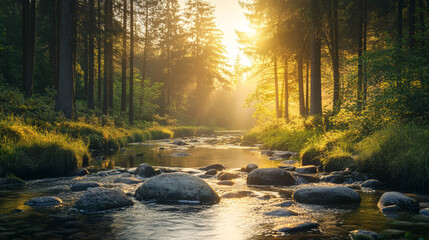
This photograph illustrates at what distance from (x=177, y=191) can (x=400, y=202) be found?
4.28 meters

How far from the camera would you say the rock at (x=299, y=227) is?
5.02 m

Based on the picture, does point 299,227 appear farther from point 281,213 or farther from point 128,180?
point 128,180

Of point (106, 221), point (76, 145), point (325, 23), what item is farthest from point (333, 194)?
point (325, 23)

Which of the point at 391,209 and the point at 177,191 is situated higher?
the point at 177,191

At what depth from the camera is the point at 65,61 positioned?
16.3 m

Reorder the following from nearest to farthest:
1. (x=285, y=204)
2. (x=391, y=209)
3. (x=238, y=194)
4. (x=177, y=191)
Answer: (x=391, y=209) → (x=285, y=204) → (x=177, y=191) → (x=238, y=194)

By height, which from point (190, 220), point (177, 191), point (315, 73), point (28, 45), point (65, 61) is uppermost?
point (28, 45)

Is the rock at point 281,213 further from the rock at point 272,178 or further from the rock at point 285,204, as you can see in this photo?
the rock at point 272,178

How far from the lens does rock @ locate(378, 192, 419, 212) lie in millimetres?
6137

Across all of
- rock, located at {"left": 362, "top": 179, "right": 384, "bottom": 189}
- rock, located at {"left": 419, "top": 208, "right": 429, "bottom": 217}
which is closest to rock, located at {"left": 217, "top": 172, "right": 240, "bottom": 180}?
rock, located at {"left": 362, "top": 179, "right": 384, "bottom": 189}

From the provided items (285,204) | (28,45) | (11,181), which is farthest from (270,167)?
(28,45)

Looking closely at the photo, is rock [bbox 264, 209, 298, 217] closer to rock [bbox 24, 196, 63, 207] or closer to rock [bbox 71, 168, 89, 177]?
rock [bbox 24, 196, 63, 207]

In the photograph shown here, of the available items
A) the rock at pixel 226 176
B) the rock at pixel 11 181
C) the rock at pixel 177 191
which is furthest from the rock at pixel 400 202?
the rock at pixel 11 181

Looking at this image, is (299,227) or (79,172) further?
(79,172)
